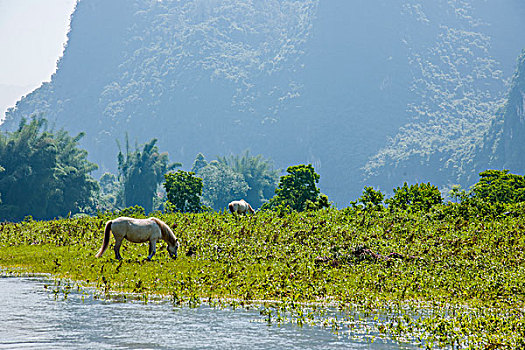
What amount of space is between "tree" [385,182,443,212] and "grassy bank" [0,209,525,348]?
13.2 ft

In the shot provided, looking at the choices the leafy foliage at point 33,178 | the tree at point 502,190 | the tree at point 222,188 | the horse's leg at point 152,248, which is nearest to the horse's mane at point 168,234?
the horse's leg at point 152,248

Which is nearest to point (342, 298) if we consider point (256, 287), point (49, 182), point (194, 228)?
point (256, 287)

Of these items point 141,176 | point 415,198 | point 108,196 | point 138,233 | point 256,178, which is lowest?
point 138,233

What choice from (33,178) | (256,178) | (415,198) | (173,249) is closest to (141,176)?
(33,178)

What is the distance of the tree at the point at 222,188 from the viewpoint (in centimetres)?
16362

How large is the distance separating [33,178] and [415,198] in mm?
83972

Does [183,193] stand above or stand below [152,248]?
above

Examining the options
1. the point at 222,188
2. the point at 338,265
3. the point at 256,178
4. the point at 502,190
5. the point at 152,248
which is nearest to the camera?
the point at 338,265

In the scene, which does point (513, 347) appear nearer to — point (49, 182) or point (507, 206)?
point (507, 206)

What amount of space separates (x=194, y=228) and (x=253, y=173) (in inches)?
5906

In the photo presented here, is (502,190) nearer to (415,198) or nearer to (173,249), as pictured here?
(415,198)

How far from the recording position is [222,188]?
164 meters

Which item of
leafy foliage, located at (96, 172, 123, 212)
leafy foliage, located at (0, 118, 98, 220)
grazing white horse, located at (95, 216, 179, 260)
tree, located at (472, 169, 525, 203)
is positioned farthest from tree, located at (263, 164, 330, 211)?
leafy foliage, located at (0, 118, 98, 220)

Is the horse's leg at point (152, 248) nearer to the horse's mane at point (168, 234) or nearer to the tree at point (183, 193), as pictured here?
the horse's mane at point (168, 234)
